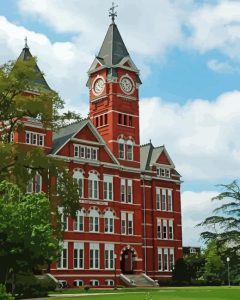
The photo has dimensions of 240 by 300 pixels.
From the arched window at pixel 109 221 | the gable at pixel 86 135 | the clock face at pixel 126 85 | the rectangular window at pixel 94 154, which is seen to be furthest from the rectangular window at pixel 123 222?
the clock face at pixel 126 85

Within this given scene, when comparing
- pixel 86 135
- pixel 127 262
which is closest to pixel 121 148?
pixel 86 135

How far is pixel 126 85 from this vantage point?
74.3 m

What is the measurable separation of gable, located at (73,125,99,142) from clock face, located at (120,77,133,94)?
856cm

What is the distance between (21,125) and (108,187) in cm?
2778

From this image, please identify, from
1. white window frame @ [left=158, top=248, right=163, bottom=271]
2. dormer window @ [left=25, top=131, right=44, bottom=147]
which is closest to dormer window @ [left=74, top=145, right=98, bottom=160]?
dormer window @ [left=25, top=131, right=44, bottom=147]

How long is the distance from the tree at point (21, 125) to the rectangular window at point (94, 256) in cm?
2403

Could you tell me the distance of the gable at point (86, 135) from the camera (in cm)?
6775

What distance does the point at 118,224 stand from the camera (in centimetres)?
6975

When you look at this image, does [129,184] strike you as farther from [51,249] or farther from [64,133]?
[51,249]

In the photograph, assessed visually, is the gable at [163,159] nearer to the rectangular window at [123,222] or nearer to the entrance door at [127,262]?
the rectangular window at [123,222]

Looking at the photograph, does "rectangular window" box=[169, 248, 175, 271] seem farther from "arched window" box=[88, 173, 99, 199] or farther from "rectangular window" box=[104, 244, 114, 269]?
"arched window" box=[88, 173, 99, 199]

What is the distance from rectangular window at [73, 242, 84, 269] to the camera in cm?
6495

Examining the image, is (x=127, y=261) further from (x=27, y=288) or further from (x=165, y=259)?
(x=27, y=288)

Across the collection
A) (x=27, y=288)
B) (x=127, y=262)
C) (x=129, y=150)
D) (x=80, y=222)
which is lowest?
(x=27, y=288)
